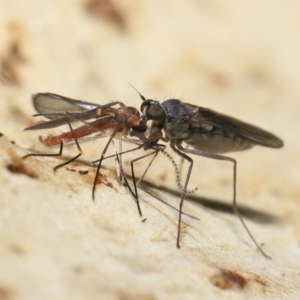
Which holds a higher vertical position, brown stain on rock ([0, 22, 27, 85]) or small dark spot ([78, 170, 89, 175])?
brown stain on rock ([0, 22, 27, 85])

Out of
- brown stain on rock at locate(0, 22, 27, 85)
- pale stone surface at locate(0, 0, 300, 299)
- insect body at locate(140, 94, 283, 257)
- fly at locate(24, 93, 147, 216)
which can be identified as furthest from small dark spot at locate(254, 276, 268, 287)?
brown stain on rock at locate(0, 22, 27, 85)

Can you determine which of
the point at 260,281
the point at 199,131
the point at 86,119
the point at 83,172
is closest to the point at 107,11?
the point at 199,131

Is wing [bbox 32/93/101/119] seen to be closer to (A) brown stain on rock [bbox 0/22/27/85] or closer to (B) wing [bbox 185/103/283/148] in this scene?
(A) brown stain on rock [bbox 0/22/27/85]

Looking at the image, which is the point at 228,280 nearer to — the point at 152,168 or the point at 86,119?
the point at 86,119

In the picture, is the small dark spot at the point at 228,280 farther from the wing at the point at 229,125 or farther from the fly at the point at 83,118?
the wing at the point at 229,125

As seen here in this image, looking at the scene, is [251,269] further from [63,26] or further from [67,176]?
[63,26]

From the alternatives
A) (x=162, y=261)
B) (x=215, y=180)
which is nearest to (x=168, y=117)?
(x=215, y=180)
